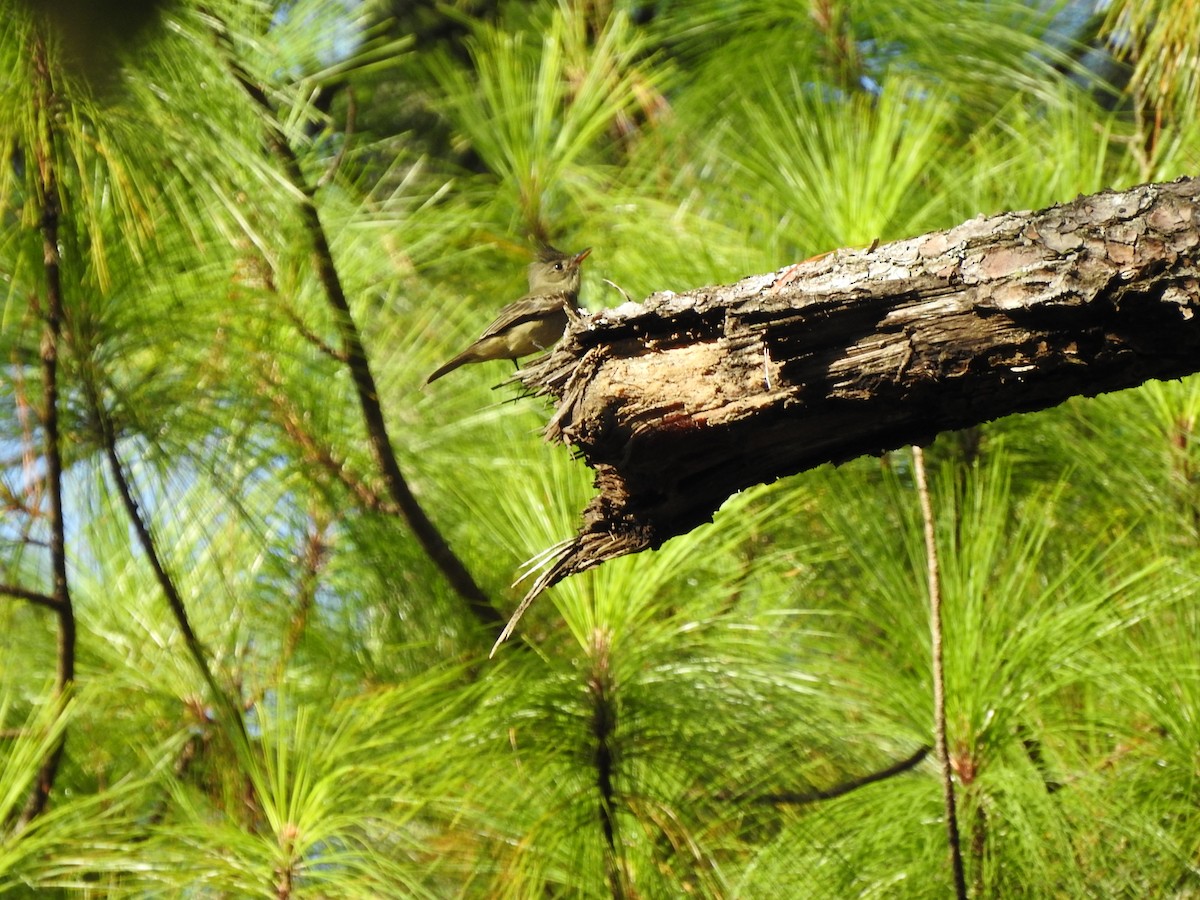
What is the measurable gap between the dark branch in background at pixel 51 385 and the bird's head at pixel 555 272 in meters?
0.84

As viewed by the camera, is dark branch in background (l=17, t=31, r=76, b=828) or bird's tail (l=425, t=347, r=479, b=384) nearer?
dark branch in background (l=17, t=31, r=76, b=828)

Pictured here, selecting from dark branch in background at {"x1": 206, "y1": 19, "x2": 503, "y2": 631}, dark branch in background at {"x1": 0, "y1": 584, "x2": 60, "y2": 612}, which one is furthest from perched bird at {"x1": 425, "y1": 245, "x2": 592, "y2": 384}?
dark branch in background at {"x1": 0, "y1": 584, "x2": 60, "y2": 612}

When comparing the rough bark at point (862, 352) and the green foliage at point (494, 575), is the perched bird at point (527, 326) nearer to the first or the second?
the green foliage at point (494, 575)

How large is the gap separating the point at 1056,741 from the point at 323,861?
119 cm

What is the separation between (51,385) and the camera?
77.3 inches

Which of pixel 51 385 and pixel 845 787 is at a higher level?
pixel 51 385

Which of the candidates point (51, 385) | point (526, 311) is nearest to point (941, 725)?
point (526, 311)

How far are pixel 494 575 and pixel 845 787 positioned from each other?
70cm

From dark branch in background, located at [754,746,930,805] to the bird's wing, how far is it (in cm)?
86

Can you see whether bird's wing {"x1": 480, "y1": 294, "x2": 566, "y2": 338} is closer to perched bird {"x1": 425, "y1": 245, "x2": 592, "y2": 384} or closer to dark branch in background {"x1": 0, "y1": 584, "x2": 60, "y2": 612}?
perched bird {"x1": 425, "y1": 245, "x2": 592, "y2": 384}

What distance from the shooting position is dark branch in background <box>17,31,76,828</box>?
1.74m

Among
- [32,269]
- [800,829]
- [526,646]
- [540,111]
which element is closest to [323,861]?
[526,646]

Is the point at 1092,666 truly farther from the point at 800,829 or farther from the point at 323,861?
the point at 323,861

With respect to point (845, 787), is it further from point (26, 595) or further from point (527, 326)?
point (26, 595)
